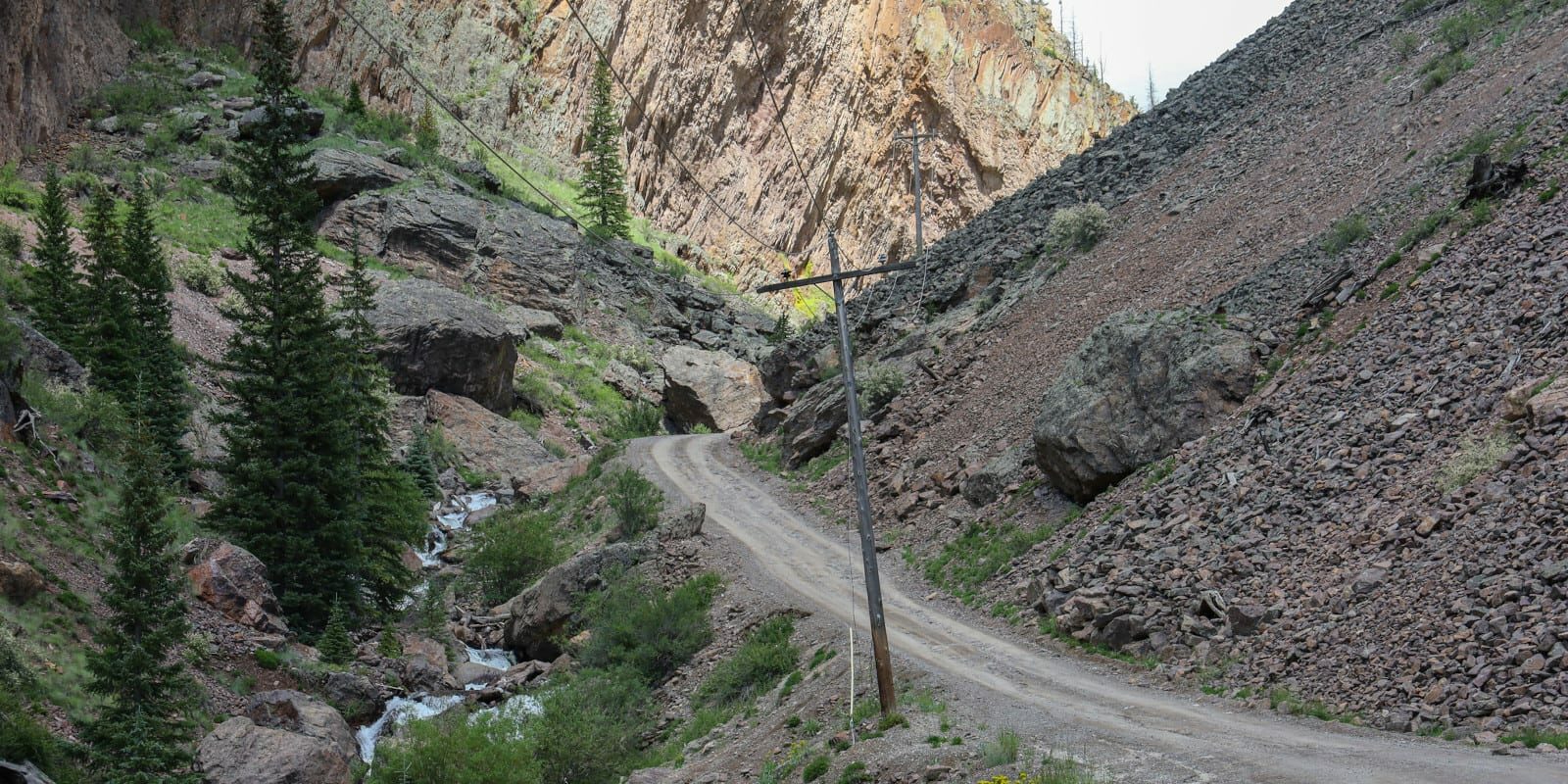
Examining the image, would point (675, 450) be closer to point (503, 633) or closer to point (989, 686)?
point (503, 633)

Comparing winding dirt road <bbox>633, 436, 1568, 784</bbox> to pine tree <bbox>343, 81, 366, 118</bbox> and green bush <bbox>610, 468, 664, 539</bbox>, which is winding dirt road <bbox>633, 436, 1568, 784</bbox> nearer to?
green bush <bbox>610, 468, 664, 539</bbox>

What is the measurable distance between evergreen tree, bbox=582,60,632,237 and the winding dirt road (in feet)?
132

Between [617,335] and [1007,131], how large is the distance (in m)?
42.9

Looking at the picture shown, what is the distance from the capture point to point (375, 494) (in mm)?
26359

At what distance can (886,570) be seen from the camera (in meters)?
23.8

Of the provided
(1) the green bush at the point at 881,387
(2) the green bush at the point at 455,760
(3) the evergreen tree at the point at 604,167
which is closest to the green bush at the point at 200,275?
(3) the evergreen tree at the point at 604,167

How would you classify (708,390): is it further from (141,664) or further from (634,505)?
(141,664)

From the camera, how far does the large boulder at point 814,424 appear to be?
32.9 m

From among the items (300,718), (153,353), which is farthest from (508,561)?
(153,353)

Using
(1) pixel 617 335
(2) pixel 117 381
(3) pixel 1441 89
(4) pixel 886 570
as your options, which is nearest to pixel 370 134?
(1) pixel 617 335

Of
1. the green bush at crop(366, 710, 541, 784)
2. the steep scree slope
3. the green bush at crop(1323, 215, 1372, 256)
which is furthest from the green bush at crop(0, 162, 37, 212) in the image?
the green bush at crop(1323, 215, 1372, 256)

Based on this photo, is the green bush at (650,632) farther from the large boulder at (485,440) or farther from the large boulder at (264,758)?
the large boulder at (485,440)

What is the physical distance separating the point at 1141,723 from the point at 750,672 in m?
8.23

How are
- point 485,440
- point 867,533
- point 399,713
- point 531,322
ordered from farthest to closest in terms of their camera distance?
point 531,322 → point 485,440 → point 399,713 → point 867,533
